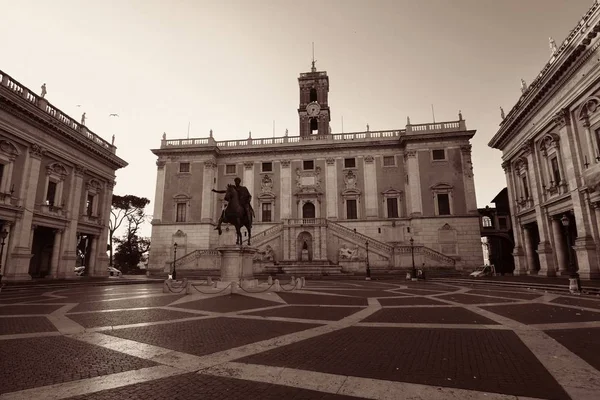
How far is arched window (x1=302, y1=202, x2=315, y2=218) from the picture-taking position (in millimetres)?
37844

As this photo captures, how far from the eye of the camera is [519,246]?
89.2 feet

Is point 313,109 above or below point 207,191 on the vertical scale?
above

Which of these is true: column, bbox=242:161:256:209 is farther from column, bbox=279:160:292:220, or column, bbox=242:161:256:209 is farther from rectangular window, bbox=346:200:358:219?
rectangular window, bbox=346:200:358:219

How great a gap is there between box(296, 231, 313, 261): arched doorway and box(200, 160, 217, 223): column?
11256 mm

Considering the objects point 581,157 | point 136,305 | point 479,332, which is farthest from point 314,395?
point 581,157

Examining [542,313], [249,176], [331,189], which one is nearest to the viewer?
[542,313]

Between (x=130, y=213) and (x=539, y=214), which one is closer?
(x=539, y=214)

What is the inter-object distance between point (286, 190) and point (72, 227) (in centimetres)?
2134

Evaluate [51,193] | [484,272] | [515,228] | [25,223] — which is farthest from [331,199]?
[25,223]

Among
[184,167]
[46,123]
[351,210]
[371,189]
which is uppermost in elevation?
[184,167]

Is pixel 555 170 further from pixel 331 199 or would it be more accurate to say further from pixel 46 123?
pixel 46 123

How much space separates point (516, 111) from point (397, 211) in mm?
15083

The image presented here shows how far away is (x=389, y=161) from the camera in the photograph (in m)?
38.0

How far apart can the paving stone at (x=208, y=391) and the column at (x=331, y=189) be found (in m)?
33.6
